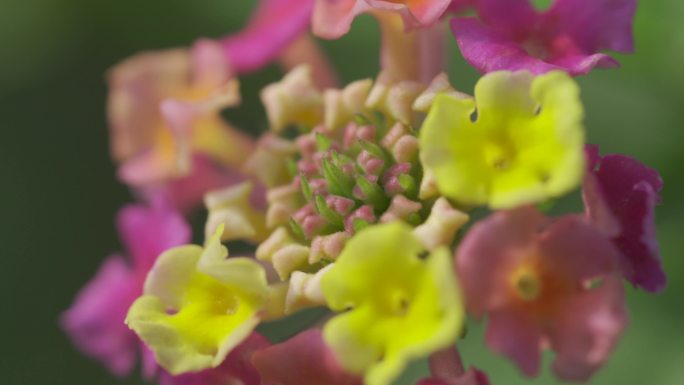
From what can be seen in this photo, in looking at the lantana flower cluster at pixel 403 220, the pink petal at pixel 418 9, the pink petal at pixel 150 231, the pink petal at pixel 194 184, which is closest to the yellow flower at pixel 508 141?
the lantana flower cluster at pixel 403 220

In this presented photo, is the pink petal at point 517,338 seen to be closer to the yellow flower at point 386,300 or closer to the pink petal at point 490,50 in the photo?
the yellow flower at point 386,300

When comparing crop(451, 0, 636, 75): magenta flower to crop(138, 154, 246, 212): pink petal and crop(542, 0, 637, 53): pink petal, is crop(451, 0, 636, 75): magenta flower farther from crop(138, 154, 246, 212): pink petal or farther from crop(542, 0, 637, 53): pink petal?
crop(138, 154, 246, 212): pink petal

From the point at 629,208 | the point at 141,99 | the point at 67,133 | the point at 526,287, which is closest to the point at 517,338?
the point at 526,287

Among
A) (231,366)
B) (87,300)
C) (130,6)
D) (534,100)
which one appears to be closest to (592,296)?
(534,100)

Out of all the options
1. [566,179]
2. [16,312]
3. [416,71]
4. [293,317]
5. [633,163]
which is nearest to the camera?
[566,179]

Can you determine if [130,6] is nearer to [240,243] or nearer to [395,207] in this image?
[240,243]
